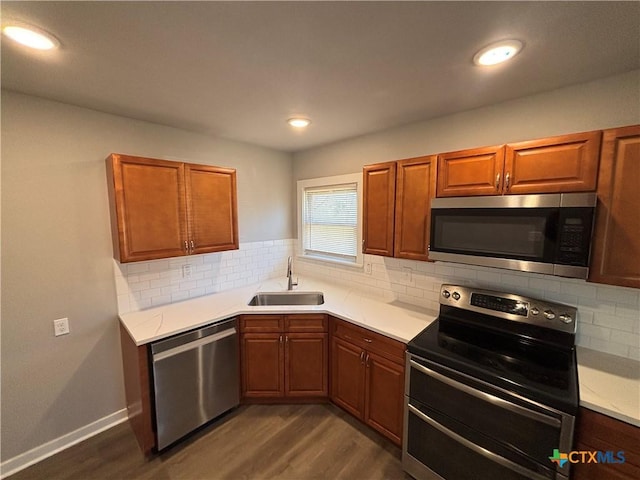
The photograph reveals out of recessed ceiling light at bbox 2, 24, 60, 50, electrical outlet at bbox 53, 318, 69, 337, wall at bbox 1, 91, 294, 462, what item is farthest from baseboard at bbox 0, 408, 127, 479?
recessed ceiling light at bbox 2, 24, 60, 50

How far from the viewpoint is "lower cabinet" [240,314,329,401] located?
2357mm

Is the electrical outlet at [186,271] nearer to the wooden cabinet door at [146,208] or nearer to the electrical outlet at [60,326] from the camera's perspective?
the wooden cabinet door at [146,208]

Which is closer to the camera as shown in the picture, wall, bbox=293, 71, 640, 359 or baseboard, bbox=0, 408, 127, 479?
wall, bbox=293, 71, 640, 359

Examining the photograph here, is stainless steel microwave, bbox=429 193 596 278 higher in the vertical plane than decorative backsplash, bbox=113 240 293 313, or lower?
higher

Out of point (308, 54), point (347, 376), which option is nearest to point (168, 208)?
point (308, 54)

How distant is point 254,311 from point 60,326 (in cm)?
137

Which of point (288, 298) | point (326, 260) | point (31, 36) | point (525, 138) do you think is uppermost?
point (31, 36)

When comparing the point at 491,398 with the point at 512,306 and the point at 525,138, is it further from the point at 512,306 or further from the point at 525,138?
the point at 525,138

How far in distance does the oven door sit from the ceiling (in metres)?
1.66

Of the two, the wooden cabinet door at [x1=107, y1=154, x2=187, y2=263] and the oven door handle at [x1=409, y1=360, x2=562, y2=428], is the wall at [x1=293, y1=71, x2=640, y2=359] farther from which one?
the wooden cabinet door at [x1=107, y1=154, x2=187, y2=263]

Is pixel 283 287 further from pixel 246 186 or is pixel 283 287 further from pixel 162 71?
pixel 162 71

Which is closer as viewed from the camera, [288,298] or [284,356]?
[284,356]

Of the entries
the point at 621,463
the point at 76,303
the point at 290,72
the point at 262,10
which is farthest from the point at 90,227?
the point at 621,463

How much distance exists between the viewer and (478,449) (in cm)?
145
